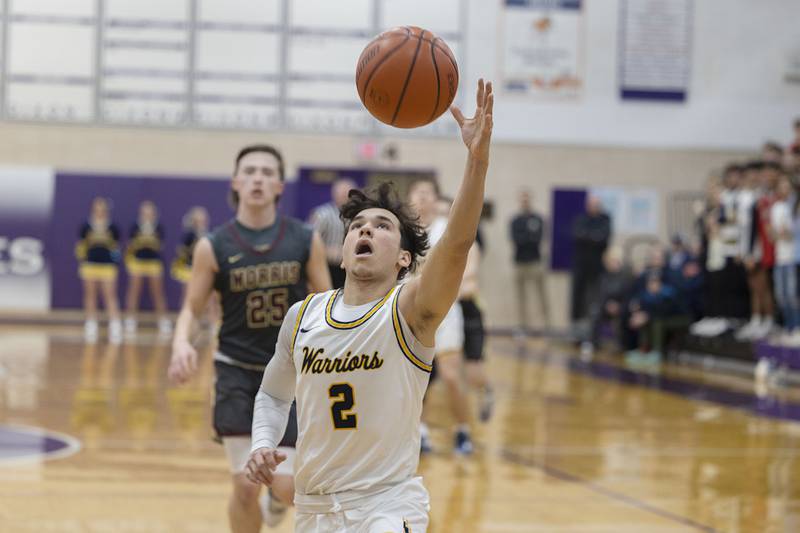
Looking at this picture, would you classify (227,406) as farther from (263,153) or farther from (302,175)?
(302,175)

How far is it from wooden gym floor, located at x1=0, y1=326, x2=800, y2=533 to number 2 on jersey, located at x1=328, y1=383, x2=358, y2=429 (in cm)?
241

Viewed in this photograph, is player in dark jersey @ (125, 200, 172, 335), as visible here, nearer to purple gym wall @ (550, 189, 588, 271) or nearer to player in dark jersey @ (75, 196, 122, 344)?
player in dark jersey @ (75, 196, 122, 344)

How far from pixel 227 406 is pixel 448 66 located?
1.82 metres

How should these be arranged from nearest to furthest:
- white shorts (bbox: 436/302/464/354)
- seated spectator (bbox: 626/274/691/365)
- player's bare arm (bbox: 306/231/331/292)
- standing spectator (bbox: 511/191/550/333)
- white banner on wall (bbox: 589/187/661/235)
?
player's bare arm (bbox: 306/231/331/292) → white shorts (bbox: 436/302/464/354) → seated spectator (bbox: 626/274/691/365) → standing spectator (bbox: 511/191/550/333) → white banner on wall (bbox: 589/187/661/235)

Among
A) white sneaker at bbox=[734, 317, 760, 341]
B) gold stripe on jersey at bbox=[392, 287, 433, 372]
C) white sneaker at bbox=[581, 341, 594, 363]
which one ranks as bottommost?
white sneaker at bbox=[581, 341, 594, 363]

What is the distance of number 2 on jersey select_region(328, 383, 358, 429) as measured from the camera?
3.29 m

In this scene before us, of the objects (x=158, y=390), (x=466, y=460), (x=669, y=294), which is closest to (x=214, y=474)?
(x=466, y=460)

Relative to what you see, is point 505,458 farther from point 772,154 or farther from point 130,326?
point 130,326

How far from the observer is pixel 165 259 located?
62.5ft

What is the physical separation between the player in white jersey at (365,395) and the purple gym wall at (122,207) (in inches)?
620

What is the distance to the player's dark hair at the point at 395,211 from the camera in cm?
348

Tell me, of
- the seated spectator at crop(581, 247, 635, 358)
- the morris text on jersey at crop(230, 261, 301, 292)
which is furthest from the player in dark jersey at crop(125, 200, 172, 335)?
the morris text on jersey at crop(230, 261, 301, 292)

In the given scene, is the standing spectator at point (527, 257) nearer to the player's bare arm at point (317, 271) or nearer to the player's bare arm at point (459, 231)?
the player's bare arm at point (317, 271)

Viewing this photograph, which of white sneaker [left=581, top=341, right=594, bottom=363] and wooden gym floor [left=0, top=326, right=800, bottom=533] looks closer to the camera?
wooden gym floor [left=0, top=326, right=800, bottom=533]
